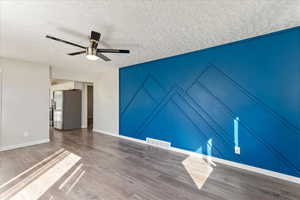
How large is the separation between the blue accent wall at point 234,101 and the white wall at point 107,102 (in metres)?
1.41

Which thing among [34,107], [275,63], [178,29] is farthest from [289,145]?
[34,107]

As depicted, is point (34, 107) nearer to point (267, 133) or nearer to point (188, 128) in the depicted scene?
point (188, 128)

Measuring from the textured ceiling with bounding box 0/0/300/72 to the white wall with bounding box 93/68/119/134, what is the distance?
243 centimetres

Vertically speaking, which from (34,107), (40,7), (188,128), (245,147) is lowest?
(245,147)

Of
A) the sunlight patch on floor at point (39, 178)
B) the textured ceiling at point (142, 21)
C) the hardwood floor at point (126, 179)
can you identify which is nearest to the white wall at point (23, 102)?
the hardwood floor at point (126, 179)

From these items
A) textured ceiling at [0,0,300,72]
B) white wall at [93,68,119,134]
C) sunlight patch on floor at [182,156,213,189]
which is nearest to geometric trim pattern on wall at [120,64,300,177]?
sunlight patch on floor at [182,156,213,189]

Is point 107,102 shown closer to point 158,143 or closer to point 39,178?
point 158,143

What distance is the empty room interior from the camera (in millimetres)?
2008

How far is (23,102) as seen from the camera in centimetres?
406

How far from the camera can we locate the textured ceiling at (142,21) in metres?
1.82

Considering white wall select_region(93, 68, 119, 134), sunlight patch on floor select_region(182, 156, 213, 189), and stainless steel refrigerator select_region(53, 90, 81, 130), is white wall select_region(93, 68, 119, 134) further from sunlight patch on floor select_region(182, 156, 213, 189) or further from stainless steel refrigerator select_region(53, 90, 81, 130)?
sunlight patch on floor select_region(182, 156, 213, 189)

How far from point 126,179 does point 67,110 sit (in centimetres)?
534

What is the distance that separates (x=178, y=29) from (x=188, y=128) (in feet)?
7.40

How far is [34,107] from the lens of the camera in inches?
169
